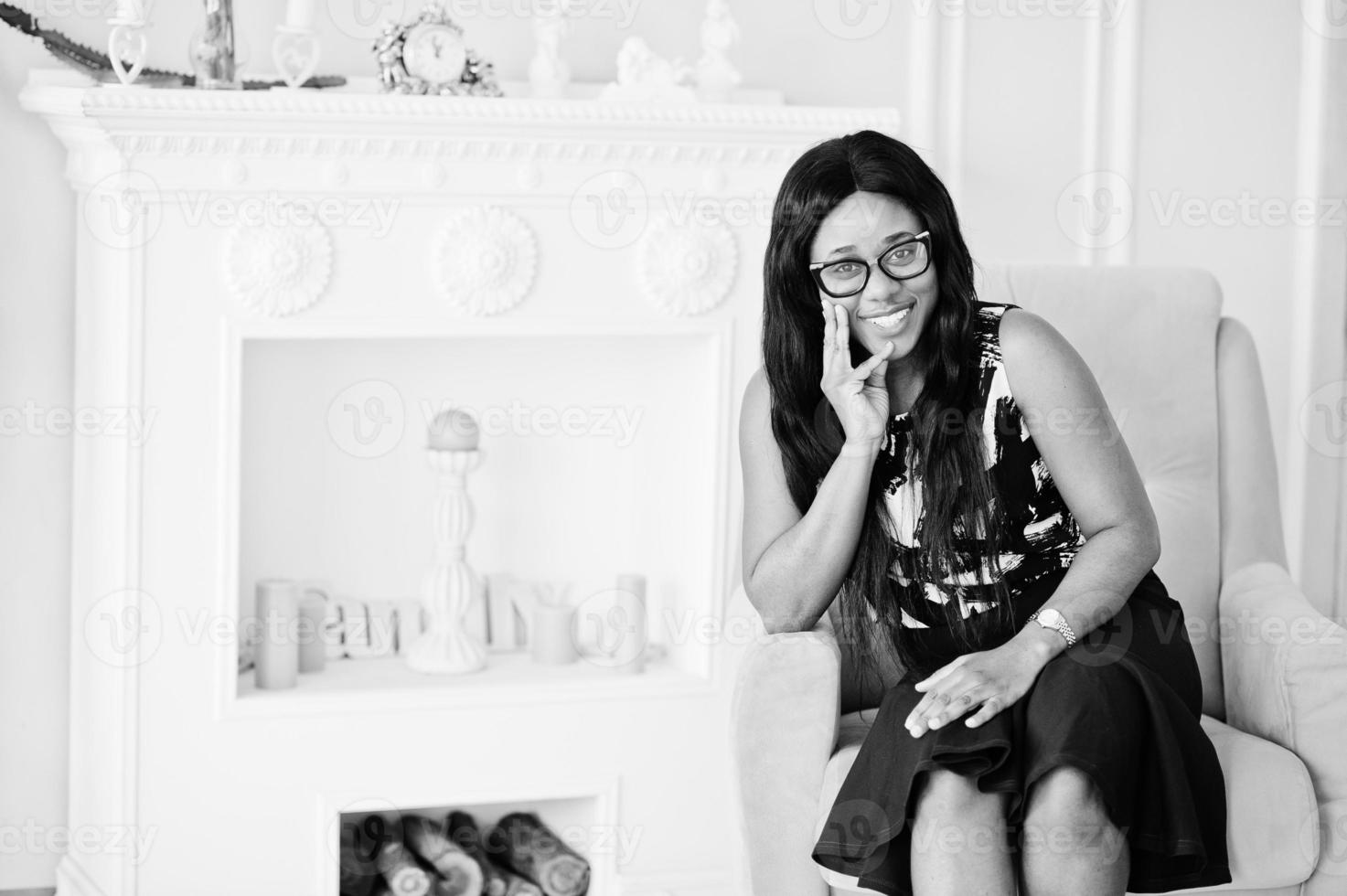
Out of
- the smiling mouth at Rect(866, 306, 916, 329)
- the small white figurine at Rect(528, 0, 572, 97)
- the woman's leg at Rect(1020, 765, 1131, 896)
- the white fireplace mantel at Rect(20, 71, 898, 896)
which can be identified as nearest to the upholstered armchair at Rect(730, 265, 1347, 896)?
the woman's leg at Rect(1020, 765, 1131, 896)

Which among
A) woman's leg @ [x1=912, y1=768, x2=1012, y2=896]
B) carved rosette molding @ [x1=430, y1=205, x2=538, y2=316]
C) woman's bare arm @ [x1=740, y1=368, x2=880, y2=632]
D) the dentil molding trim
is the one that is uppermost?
the dentil molding trim

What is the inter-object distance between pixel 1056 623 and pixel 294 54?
59.7 inches

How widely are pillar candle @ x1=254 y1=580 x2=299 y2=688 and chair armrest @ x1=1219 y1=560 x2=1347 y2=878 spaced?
147cm

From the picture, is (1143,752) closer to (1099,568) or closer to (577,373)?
(1099,568)

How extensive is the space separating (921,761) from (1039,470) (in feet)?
1.53

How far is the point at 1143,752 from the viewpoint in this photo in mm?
1636

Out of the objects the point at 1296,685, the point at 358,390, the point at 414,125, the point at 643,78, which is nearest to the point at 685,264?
the point at 643,78

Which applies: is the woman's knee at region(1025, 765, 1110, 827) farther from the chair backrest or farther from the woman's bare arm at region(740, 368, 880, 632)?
the chair backrest

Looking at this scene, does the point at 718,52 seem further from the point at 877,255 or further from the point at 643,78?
the point at 877,255

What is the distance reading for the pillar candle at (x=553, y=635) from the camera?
265 cm

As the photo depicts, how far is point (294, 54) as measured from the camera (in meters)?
2.44

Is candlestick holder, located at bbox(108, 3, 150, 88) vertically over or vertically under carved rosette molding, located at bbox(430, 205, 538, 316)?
over

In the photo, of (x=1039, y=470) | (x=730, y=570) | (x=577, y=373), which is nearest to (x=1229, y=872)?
(x=1039, y=470)

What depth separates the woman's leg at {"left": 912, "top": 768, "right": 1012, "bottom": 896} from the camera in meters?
1.55
